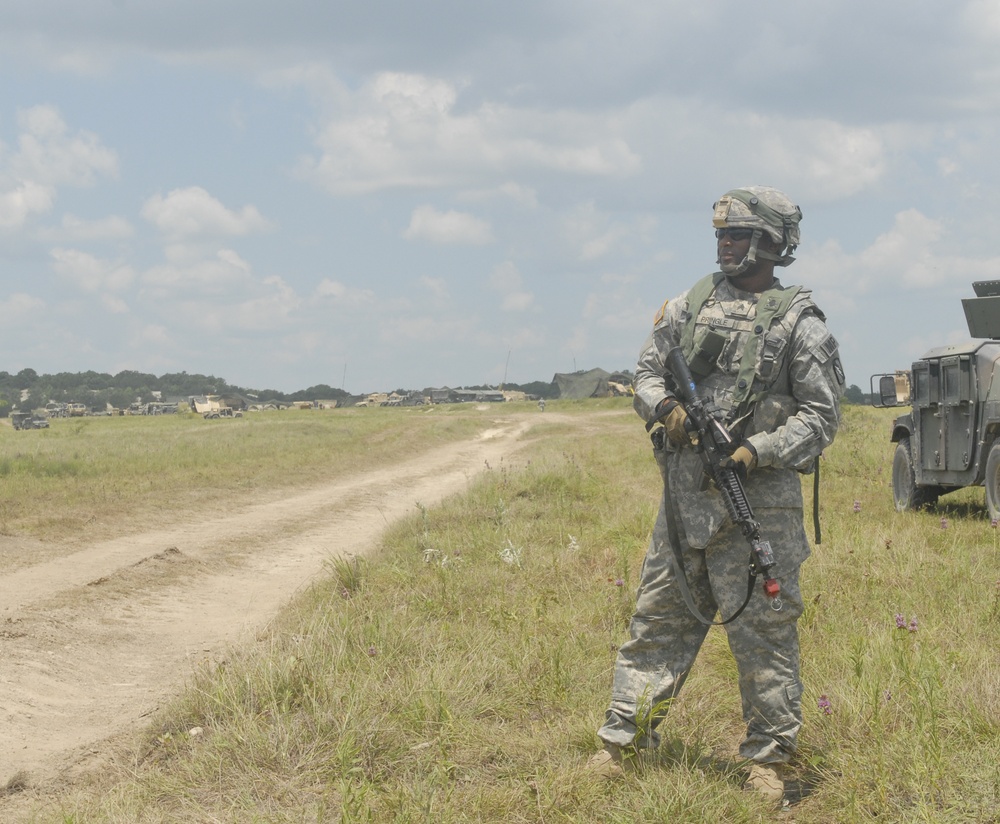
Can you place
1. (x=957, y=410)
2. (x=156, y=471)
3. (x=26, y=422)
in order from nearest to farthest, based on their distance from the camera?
1. (x=957, y=410)
2. (x=156, y=471)
3. (x=26, y=422)

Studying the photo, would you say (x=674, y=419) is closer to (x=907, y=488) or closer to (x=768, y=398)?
(x=768, y=398)

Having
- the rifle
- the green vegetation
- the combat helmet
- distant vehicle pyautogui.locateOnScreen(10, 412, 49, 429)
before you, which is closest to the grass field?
the rifle

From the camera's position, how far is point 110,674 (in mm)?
6137

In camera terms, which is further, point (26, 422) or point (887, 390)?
point (26, 422)

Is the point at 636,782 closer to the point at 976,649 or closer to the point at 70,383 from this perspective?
the point at 976,649

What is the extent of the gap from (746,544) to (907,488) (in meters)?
9.09

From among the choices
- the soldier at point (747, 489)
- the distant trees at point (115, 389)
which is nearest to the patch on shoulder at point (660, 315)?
the soldier at point (747, 489)

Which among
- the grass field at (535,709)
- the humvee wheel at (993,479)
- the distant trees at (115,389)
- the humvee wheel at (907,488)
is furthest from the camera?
the distant trees at (115,389)

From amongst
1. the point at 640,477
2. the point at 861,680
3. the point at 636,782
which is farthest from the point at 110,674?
the point at 640,477

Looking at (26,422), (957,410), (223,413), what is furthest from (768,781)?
(223,413)

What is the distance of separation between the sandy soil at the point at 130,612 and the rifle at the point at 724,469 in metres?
2.71

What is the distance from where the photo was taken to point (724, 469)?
3.85m

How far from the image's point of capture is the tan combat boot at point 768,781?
383 cm

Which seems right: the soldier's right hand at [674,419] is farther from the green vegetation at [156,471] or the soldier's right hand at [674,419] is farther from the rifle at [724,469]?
the green vegetation at [156,471]
